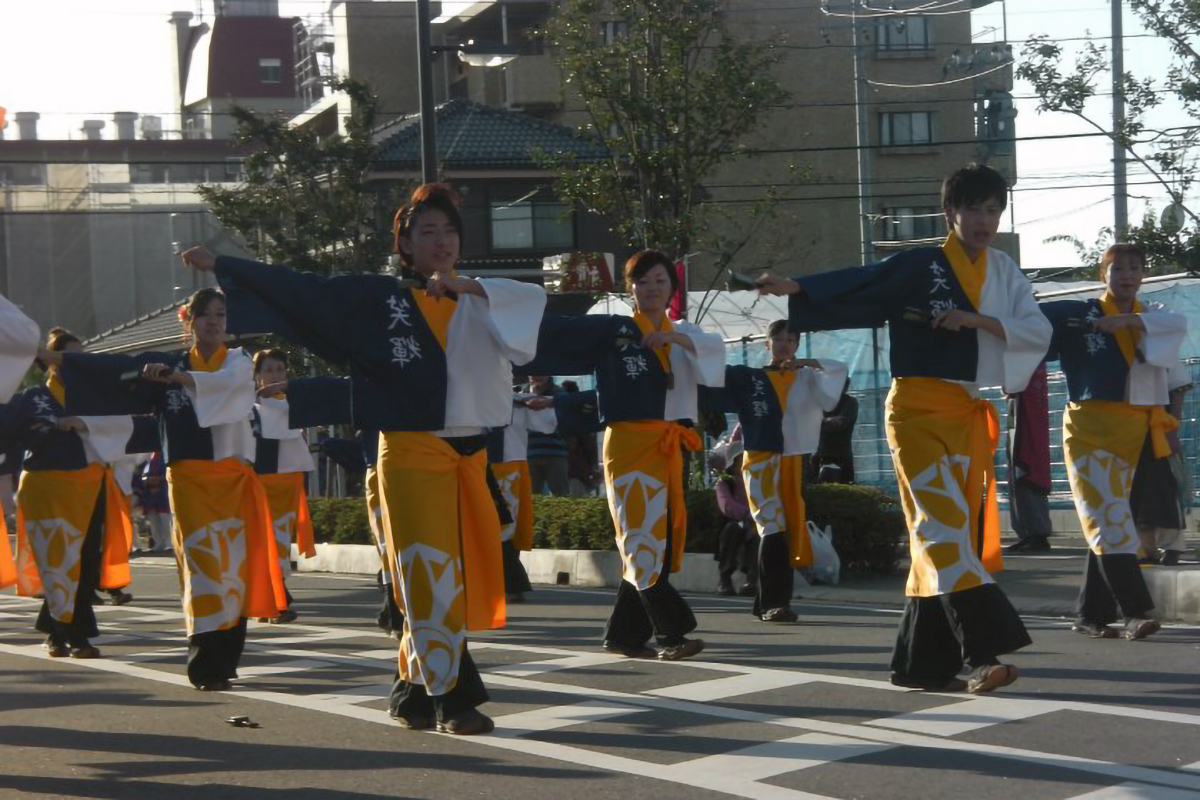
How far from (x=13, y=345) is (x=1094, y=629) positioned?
5588 millimetres

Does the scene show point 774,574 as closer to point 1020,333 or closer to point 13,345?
point 1020,333

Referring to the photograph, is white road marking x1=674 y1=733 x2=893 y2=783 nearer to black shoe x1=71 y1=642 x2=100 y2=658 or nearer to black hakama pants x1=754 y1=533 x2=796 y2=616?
black hakama pants x1=754 y1=533 x2=796 y2=616

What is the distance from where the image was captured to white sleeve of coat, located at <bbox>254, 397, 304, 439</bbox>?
40.6 feet

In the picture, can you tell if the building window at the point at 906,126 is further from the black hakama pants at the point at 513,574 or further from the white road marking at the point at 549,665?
the white road marking at the point at 549,665

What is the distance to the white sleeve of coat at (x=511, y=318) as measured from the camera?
21.3 ft

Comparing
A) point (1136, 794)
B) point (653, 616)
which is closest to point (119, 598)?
point (653, 616)

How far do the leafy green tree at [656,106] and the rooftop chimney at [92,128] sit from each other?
153ft

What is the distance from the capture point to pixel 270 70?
6744cm

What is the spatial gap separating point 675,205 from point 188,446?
912 centimetres

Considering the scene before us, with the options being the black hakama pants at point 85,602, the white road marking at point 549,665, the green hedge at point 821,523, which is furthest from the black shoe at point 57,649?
the green hedge at point 821,523

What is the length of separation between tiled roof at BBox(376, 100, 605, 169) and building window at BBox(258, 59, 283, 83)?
29035 mm

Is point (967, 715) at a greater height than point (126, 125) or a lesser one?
lesser

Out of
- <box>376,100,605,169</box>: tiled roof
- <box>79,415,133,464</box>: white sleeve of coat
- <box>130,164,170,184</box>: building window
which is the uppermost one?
→ <box>130,164,170,184</box>: building window

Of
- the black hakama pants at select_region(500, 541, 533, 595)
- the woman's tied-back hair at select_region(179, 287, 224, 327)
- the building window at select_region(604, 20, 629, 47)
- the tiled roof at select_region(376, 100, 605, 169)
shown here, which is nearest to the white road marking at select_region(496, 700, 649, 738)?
the woman's tied-back hair at select_region(179, 287, 224, 327)
